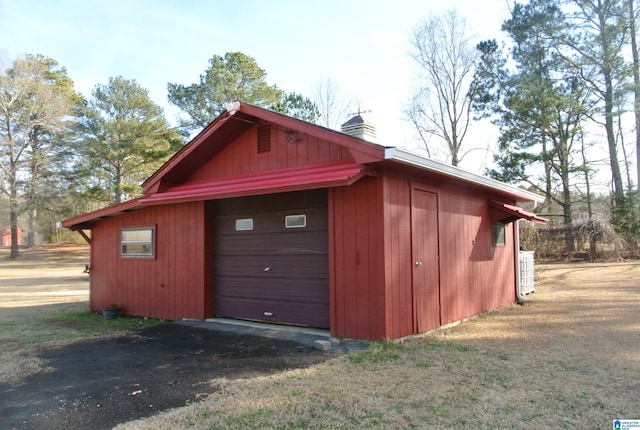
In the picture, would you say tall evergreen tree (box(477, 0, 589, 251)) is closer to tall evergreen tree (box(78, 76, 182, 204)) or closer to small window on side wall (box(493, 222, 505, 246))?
small window on side wall (box(493, 222, 505, 246))

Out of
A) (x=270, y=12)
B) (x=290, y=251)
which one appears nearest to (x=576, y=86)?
(x=270, y=12)

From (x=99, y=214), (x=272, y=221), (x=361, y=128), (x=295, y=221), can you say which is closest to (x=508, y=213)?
(x=361, y=128)

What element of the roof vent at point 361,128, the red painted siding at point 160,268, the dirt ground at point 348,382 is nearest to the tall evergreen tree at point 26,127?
the red painted siding at point 160,268

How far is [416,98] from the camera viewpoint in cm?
2952

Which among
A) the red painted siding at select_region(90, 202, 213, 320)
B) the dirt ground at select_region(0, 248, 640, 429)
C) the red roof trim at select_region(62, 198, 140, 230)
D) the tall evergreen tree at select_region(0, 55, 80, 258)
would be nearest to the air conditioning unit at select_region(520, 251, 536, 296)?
the dirt ground at select_region(0, 248, 640, 429)

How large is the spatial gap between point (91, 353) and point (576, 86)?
84.2 ft

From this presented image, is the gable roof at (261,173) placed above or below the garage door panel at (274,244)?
above

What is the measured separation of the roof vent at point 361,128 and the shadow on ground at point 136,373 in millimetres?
3305

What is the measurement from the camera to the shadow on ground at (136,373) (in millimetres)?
3885

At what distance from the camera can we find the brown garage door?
277 inches

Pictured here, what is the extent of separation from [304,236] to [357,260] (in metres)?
1.29

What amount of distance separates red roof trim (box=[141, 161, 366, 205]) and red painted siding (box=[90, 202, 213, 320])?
0.46 meters

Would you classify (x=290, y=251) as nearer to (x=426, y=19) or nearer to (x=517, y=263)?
(x=517, y=263)

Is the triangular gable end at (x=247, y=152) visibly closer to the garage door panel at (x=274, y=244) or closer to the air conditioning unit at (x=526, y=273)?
the garage door panel at (x=274, y=244)
